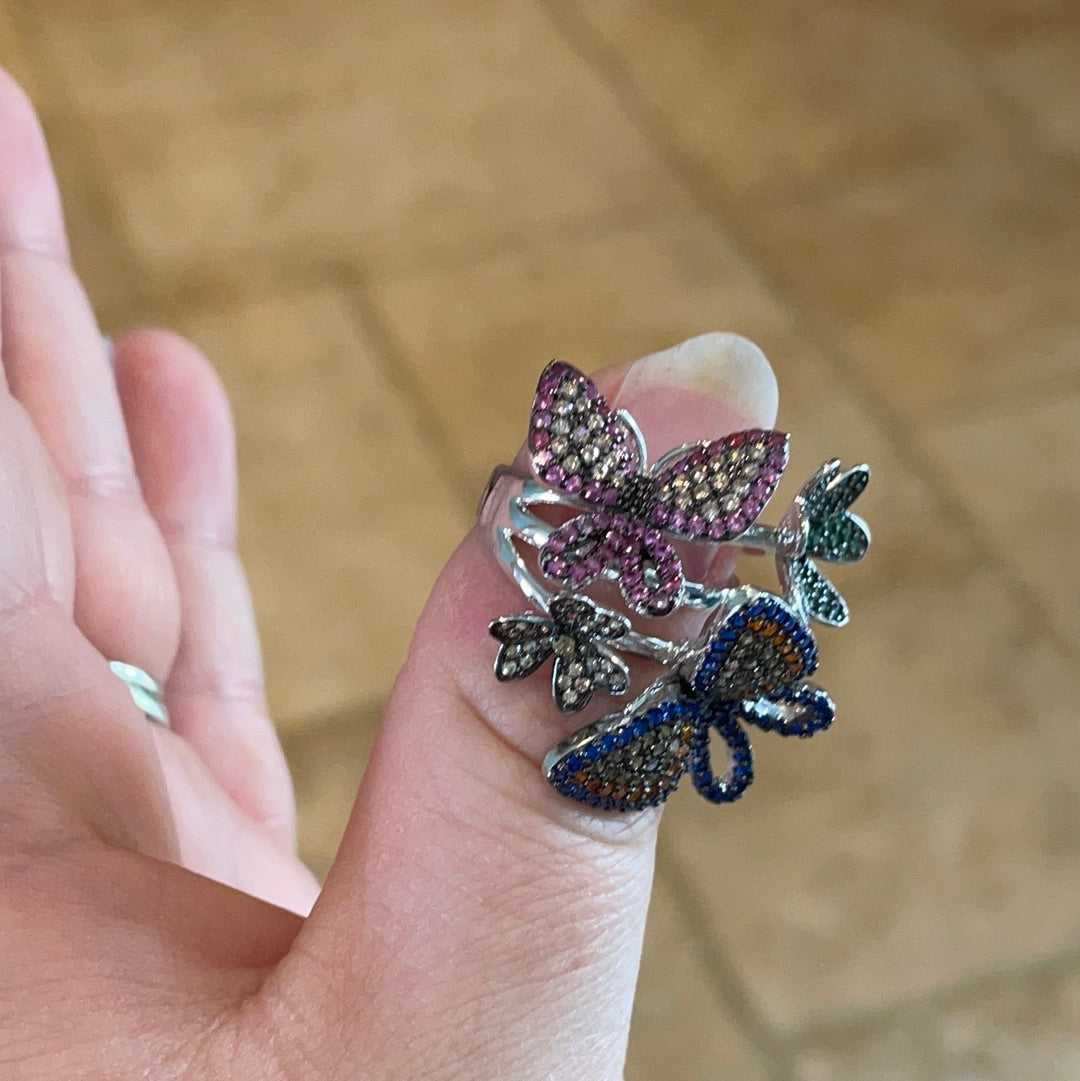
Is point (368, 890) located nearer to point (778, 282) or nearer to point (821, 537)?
point (821, 537)

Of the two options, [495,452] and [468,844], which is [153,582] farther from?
[495,452]

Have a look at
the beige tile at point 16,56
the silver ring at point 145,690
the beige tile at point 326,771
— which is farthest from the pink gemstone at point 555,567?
the beige tile at point 16,56

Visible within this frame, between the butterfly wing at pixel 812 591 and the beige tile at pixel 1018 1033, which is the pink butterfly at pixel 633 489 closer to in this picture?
the butterfly wing at pixel 812 591

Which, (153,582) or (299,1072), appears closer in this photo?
(299,1072)

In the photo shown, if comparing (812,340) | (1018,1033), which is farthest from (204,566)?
(812,340)

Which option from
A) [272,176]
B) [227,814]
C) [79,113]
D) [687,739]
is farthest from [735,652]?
[79,113]

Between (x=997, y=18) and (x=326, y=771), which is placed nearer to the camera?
(x=326, y=771)
